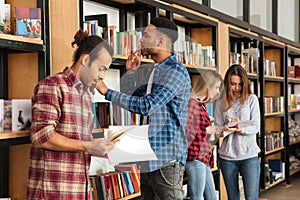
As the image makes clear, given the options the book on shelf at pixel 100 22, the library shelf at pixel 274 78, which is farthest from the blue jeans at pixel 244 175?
the library shelf at pixel 274 78

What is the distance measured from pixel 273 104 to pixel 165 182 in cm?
410

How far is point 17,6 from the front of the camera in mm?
2477

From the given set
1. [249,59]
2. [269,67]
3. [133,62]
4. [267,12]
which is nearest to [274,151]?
[269,67]

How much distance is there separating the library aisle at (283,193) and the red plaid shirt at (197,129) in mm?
2781

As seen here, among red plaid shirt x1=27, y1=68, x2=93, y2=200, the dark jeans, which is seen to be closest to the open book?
red plaid shirt x1=27, y1=68, x2=93, y2=200

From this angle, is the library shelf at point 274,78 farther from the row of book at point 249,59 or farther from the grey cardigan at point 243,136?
the grey cardigan at point 243,136

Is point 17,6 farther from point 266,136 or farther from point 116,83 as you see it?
point 266,136

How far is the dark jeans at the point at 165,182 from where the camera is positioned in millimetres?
2195

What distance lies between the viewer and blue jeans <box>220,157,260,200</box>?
3598 mm

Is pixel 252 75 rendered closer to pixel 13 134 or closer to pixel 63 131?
pixel 13 134

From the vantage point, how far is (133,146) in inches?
72.6

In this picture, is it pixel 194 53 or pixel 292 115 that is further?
pixel 292 115

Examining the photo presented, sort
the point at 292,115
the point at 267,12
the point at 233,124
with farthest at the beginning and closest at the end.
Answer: the point at 292,115 → the point at 267,12 → the point at 233,124

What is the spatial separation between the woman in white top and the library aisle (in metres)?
1.97
